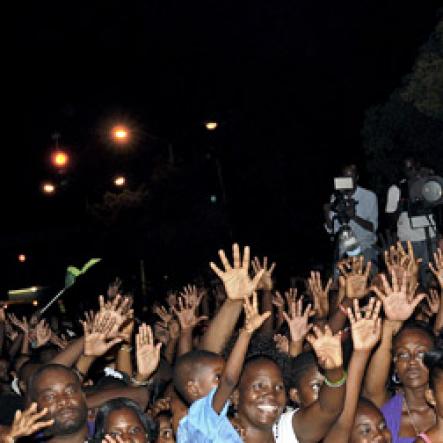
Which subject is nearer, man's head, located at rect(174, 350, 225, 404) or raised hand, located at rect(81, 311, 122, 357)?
man's head, located at rect(174, 350, 225, 404)

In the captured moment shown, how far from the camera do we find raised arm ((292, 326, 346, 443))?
4402 mm

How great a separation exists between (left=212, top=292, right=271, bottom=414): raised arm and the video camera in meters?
4.56

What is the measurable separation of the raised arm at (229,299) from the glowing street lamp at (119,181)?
27.5 meters

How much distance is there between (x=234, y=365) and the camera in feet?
15.3

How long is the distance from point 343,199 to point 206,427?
5.39 m

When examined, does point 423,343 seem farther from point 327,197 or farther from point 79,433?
point 327,197

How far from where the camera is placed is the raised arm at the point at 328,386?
14.4 feet

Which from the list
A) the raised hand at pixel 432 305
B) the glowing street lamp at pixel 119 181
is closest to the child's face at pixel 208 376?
the raised hand at pixel 432 305

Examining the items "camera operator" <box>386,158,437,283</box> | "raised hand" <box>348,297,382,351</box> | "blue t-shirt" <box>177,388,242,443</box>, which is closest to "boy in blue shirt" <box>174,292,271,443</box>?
"blue t-shirt" <box>177,388,242,443</box>

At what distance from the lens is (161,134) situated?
33469 millimetres

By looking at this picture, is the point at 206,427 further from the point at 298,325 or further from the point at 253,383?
the point at 298,325

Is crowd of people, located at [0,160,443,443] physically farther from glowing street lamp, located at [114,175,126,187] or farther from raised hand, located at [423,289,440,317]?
glowing street lamp, located at [114,175,126,187]

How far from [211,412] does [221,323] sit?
1193 mm

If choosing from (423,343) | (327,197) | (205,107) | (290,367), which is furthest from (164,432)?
(205,107)
